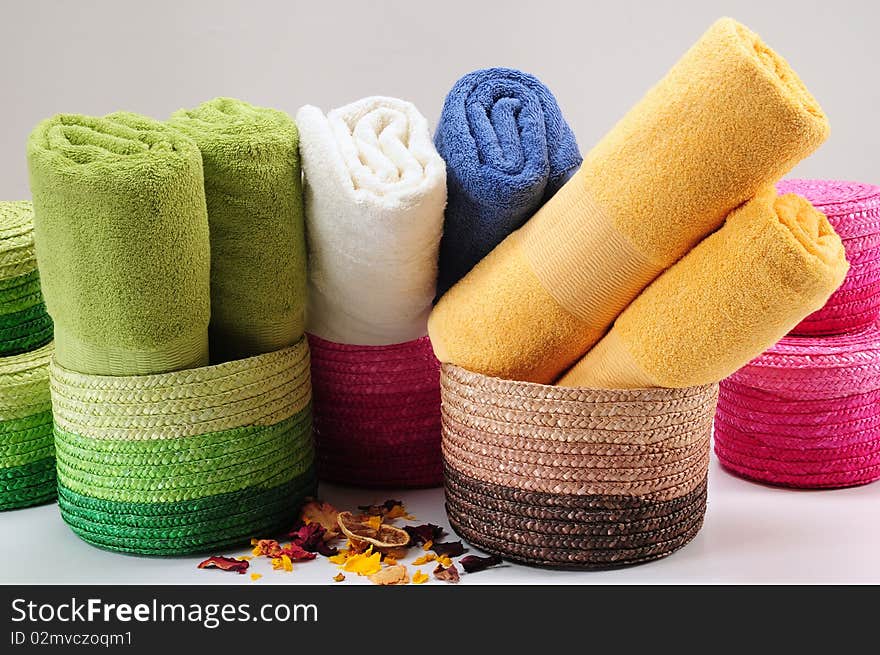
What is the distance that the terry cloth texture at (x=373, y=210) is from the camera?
1.01 m

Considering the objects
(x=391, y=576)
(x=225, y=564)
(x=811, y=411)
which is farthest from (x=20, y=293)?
(x=811, y=411)

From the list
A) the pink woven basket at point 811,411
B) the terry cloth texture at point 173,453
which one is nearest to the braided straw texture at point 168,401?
the terry cloth texture at point 173,453

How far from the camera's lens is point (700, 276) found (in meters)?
0.93

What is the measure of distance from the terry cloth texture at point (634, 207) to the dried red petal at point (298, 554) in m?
0.20

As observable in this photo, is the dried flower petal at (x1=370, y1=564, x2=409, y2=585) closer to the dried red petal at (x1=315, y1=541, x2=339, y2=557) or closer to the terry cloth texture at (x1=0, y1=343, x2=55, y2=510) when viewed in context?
the dried red petal at (x1=315, y1=541, x2=339, y2=557)

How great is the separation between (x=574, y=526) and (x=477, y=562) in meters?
0.08

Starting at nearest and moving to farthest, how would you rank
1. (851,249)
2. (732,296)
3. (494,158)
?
(732,296), (494,158), (851,249)

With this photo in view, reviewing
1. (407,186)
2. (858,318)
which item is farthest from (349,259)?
(858,318)

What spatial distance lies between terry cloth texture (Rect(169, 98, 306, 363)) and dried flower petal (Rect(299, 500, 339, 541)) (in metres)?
0.15

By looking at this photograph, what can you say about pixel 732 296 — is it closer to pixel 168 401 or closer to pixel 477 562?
pixel 477 562

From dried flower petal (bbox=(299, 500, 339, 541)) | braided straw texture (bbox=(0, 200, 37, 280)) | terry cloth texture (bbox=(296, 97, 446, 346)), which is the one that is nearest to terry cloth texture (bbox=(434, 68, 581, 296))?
terry cloth texture (bbox=(296, 97, 446, 346))

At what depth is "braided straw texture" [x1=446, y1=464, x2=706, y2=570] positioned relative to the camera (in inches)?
39.6

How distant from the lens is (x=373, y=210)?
1.00m

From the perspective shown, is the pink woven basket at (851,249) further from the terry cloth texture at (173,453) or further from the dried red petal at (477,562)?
the terry cloth texture at (173,453)
